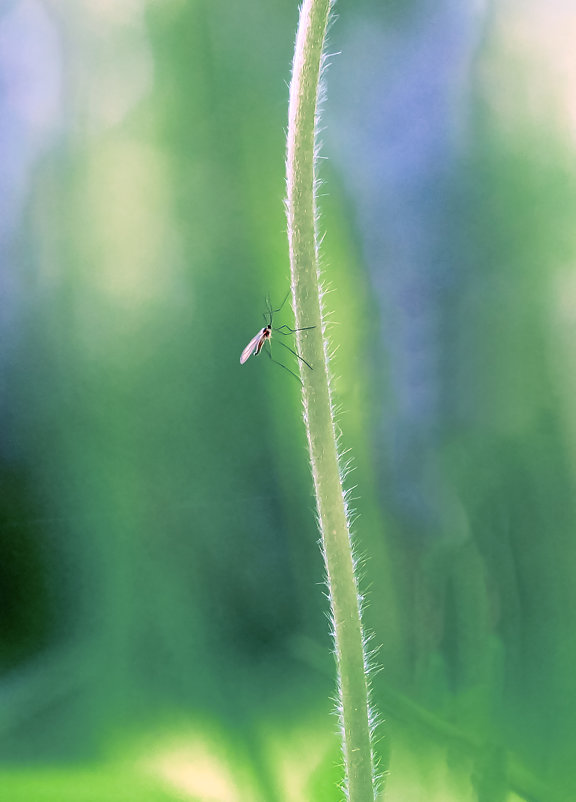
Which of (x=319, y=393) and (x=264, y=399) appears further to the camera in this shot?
(x=264, y=399)

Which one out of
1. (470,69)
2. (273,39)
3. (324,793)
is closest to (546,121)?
(470,69)

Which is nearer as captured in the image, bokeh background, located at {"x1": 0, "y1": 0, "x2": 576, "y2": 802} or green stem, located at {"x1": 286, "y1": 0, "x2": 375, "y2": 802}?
green stem, located at {"x1": 286, "y1": 0, "x2": 375, "y2": 802}

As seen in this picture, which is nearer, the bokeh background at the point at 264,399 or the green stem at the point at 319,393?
the green stem at the point at 319,393

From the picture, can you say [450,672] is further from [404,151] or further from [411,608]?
[404,151]
